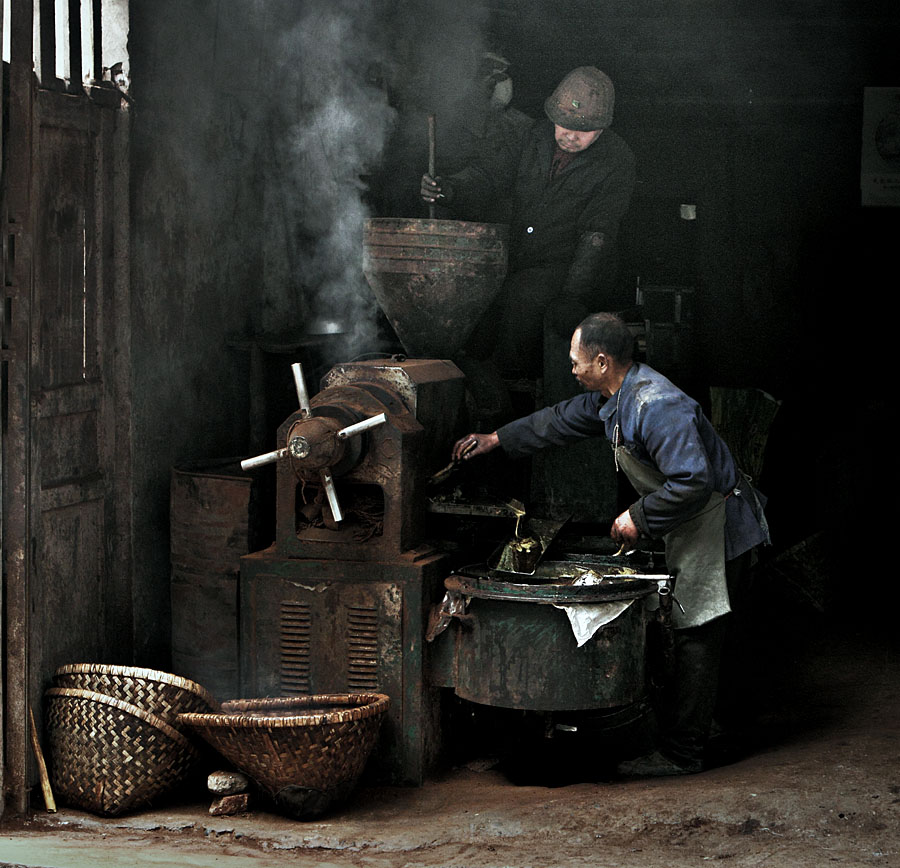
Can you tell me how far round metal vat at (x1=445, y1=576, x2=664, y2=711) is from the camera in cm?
562

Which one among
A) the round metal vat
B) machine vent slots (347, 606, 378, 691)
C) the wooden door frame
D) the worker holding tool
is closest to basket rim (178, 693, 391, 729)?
machine vent slots (347, 606, 378, 691)

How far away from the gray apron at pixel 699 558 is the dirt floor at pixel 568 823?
0.75 m

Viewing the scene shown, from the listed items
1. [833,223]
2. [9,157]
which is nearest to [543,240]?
[833,223]

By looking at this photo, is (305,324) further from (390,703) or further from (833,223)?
(833,223)

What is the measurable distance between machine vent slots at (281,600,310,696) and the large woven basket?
0.46 meters

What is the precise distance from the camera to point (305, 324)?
317 inches

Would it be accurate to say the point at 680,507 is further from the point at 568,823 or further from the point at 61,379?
the point at 61,379

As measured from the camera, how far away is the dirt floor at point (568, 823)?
15.9 ft

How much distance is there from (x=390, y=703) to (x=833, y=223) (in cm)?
516

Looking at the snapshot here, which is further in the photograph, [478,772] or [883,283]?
[883,283]

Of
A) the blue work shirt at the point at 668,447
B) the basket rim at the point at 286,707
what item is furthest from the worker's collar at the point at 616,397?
the basket rim at the point at 286,707

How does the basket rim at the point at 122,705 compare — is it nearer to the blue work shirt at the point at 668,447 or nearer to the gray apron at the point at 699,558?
the blue work shirt at the point at 668,447

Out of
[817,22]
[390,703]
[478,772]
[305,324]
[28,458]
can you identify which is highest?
[817,22]

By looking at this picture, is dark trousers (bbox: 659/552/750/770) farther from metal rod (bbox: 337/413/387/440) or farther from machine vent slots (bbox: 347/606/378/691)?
metal rod (bbox: 337/413/387/440)
